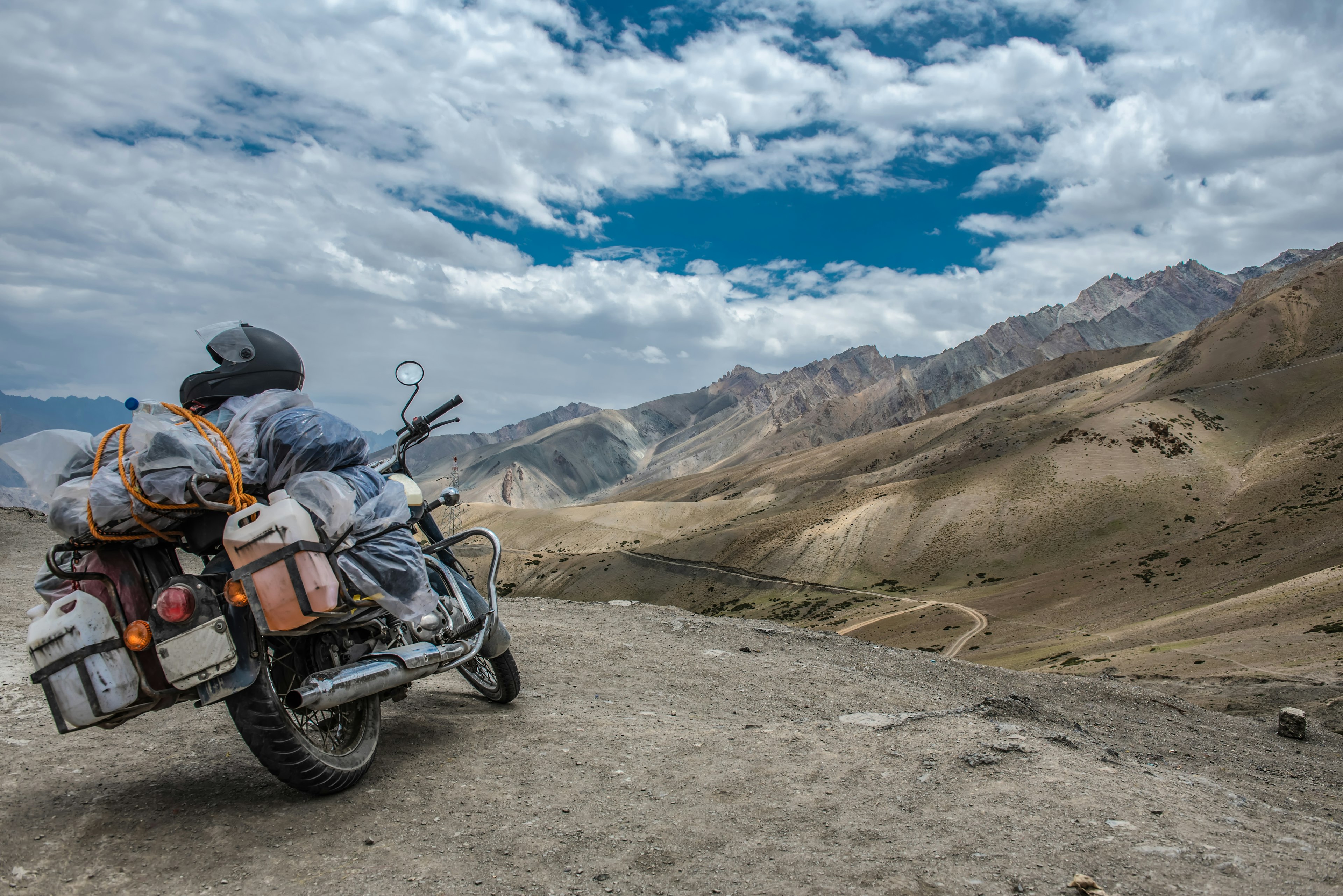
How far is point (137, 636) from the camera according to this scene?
418cm

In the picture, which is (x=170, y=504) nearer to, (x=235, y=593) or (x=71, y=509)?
(x=71, y=509)

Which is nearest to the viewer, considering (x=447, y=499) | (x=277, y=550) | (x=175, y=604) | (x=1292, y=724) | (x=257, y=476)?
(x=175, y=604)

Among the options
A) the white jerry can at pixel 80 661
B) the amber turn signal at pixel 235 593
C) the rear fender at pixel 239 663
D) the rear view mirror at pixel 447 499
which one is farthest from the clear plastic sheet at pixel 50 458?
the rear view mirror at pixel 447 499

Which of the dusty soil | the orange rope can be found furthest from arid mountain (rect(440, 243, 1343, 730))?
the orange rope

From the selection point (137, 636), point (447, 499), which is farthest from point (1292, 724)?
point (137, 636)

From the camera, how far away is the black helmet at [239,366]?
520 centimetres

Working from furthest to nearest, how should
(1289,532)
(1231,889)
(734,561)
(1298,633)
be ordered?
1. (734,561)
2. (1289,532)
3. (1298,633)
4. (1231,889)

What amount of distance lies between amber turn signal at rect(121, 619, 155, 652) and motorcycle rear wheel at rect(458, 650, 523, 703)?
127 inches

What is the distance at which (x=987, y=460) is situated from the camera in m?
91.8

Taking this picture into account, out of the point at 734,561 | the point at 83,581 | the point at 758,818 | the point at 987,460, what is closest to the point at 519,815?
the point at 758,818

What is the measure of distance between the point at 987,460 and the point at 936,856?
94783mm

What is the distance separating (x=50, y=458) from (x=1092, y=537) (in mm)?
74130

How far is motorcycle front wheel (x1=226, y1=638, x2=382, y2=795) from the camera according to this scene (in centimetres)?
439

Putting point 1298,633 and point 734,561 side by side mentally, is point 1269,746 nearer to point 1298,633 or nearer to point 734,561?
point 1298,633
